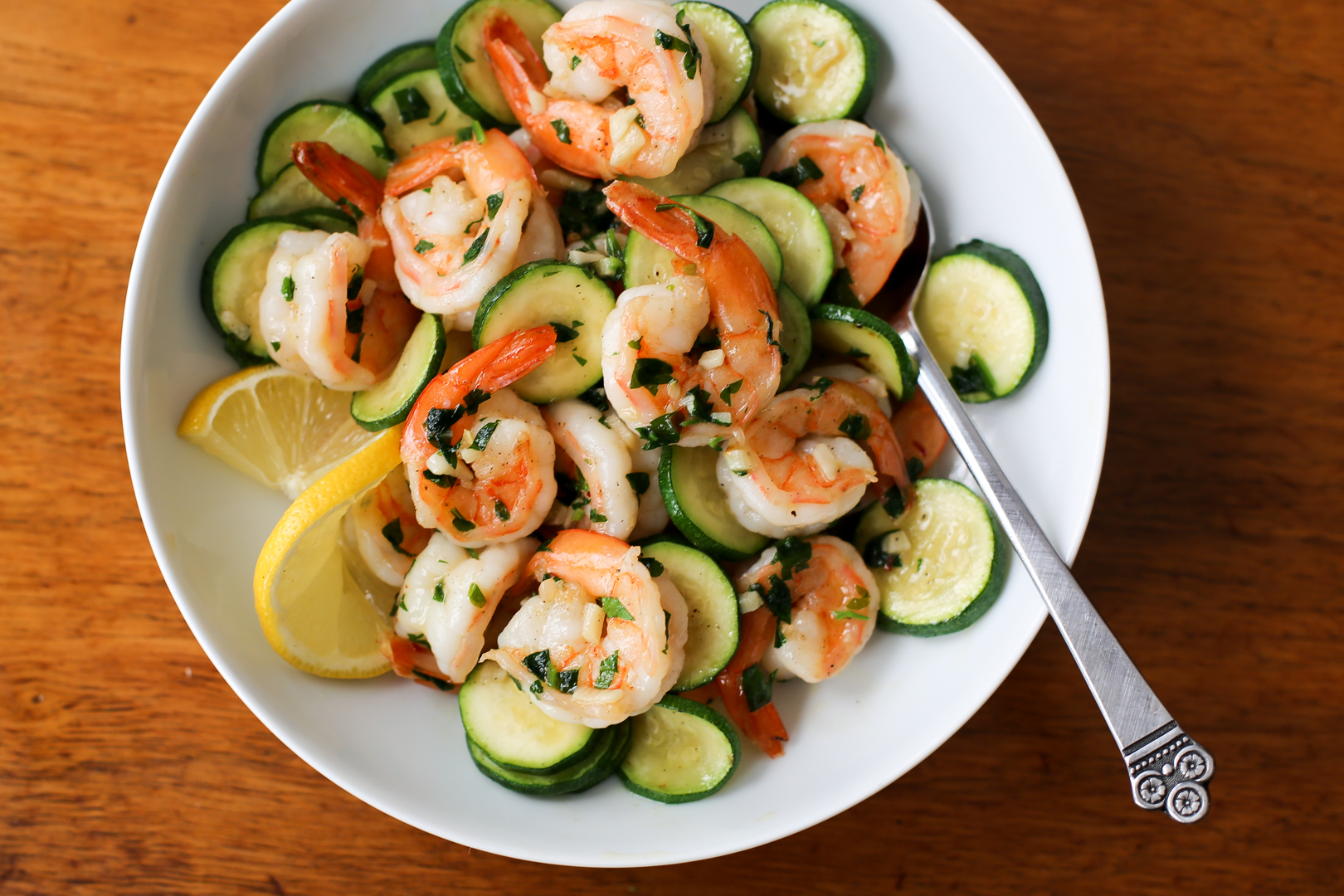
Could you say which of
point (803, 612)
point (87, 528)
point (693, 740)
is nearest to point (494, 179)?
point (803, 612)

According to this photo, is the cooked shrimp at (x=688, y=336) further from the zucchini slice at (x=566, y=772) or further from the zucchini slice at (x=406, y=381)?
the zucchini slice at (x=566, y=772)

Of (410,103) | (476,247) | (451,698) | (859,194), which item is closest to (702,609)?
(451,698)

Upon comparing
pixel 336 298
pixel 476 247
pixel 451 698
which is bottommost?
pixel 451 698

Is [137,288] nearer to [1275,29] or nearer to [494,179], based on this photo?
[494,179]

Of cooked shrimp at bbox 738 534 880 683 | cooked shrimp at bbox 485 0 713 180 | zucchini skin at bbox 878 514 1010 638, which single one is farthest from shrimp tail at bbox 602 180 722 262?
zucchini skin at bbox 878 514 1010 638

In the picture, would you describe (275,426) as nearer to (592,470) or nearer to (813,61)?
(592,470)

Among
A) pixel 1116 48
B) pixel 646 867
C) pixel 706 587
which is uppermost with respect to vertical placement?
pixel 1116 48

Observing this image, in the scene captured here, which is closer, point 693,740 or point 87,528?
point 693,740
